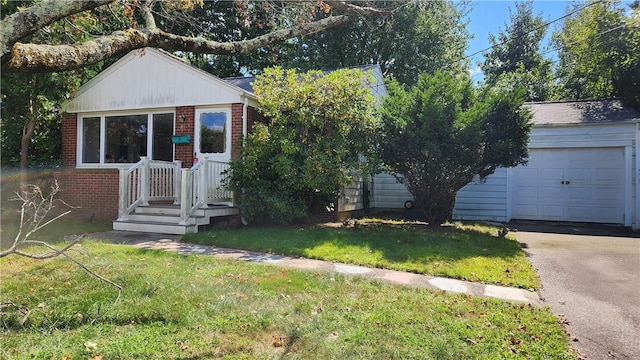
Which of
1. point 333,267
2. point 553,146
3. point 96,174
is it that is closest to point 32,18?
point 333,267

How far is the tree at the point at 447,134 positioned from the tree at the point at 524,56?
16.4 m

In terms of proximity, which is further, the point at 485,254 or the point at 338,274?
the point at 485,254

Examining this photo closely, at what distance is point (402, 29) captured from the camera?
18891 millimetres

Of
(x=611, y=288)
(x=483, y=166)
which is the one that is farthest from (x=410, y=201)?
(x=611, y=288)

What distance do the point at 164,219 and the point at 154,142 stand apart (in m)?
2.58

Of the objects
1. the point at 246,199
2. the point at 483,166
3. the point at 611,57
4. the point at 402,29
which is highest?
the point at 402,29

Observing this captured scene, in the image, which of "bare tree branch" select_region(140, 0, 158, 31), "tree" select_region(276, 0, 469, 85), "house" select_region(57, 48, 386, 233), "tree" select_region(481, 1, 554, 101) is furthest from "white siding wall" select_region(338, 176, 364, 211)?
"tree" select_region(481, 1, 554, 101)

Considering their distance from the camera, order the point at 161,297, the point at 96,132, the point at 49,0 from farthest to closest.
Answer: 1. the point at 96,132
2. the point at 161,297
3. the point at 49,0

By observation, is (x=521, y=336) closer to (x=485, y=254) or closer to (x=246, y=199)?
(x=485, y=254)

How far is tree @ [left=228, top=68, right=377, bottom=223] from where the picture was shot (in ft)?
26.4

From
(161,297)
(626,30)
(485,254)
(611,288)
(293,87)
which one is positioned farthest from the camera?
(626,30)

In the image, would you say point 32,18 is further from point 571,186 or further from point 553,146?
point 571,186

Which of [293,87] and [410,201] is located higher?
[293,87]

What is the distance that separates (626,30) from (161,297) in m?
14.2
